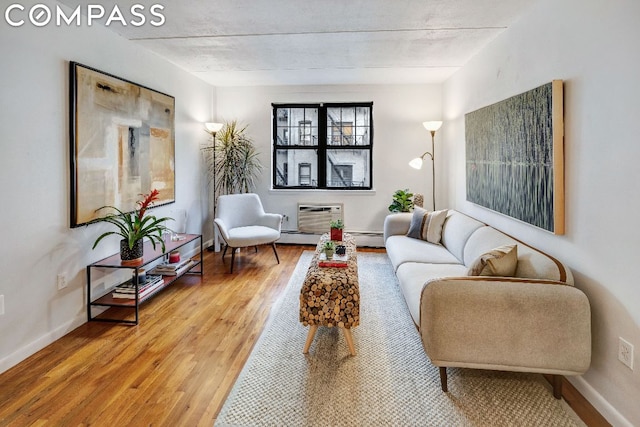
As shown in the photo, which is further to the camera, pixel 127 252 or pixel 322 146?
pixel 322 146

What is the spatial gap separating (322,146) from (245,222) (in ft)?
5.61

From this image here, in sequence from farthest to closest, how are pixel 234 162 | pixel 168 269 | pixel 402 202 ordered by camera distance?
pixel 234 162 → pixel 402 202 → pixel 168 269

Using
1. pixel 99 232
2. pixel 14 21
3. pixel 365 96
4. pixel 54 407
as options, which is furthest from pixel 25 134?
pixel 365 96

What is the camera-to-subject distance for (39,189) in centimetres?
253

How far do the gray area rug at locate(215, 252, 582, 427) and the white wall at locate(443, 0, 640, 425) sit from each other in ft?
1.10

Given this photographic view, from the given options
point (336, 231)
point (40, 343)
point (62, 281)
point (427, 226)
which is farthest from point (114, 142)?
point (427, 226)

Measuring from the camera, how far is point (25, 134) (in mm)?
2406

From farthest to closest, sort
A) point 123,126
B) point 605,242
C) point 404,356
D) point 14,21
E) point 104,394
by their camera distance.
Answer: point 123,126 < point 404,356 < point 14,21 < point 104,394 < point 605,242

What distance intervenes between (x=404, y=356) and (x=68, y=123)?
287cm

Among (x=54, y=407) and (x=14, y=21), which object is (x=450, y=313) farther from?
(x=14, y=21)

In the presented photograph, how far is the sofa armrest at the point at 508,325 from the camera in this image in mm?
1896

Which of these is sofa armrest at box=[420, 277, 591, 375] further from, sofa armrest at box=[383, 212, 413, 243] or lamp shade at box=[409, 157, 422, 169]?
lamp shade at box=[409, 157, 422, 169]

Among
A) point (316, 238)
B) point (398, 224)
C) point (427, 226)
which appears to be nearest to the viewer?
point (427, 226)

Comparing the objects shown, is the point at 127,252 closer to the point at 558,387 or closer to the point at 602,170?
the point at 558,387
